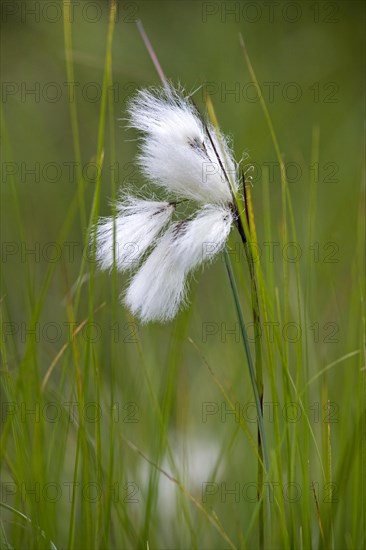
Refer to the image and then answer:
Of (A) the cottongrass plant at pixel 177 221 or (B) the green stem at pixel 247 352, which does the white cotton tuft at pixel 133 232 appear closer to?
(A) the cottongrass plant at pixel 177 221

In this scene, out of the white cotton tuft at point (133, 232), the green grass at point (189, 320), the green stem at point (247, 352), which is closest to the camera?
the green stem at point (247, 352)

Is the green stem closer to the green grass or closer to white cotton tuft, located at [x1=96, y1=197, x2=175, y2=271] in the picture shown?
the green grass

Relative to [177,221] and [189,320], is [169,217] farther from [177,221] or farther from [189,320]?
[189,320]

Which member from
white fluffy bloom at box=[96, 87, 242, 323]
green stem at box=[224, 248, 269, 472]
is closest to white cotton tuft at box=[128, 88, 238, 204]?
white fluffy bloom at box=[96, 87, 242, 323]

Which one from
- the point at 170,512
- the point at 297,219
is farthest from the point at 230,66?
the point at 170,512

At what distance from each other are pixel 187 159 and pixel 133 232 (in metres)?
0.13

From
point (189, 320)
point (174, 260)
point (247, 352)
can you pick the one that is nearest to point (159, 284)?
point (174, 260)

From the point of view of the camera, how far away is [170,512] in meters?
1.93

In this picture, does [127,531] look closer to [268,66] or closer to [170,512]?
[170,512]

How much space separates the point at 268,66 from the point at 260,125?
34.1 inches

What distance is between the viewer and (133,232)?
1.18 m

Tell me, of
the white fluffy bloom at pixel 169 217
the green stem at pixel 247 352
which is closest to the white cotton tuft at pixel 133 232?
the white fluffy bloom at pixel 169 217

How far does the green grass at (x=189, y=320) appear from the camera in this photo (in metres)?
1.29

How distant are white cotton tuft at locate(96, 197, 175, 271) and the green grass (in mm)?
45
